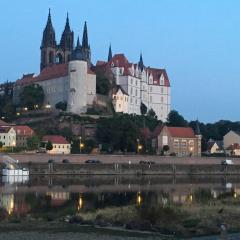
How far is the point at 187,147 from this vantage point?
93.3 metres

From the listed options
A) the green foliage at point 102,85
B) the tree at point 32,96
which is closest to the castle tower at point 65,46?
the tree at point 32,96

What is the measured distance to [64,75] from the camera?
9969 cm

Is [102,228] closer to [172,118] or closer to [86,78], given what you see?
[86,78]

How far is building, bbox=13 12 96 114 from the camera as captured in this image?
95125 millimetres

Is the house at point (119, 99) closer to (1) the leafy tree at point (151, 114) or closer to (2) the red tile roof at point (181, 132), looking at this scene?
(1) the leafy tree at point (151, 114)

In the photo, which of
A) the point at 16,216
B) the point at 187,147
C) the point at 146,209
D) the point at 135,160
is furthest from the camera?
the point at 187,147

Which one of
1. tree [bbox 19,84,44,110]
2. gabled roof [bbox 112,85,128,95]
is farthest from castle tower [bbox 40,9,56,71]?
gabled roof [bbox 112,85,128,95]

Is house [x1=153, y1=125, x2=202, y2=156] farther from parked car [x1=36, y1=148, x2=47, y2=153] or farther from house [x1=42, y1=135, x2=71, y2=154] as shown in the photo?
parked car [x1=36, y1=148, x2=47, y2=153]

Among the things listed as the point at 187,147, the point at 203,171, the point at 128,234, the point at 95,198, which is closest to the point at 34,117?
the point at 187,147

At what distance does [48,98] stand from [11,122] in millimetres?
8025

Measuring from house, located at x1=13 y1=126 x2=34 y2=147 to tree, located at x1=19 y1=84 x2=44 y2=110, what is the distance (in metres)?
15.5

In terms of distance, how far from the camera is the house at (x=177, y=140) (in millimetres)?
90625

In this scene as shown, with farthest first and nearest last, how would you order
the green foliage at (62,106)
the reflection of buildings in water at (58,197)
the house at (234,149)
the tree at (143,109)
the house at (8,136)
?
the tree at (143,109) < the house at (234,149) < the green foliage at (62,106) < the house at (8,136) < the reflection of buildings in water at (58,197)

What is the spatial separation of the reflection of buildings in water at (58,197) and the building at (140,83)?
58479mm
